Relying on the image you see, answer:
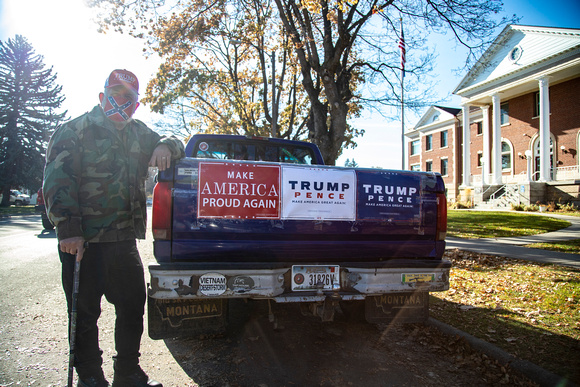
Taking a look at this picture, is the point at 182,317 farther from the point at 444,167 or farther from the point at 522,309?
the point at 444,167

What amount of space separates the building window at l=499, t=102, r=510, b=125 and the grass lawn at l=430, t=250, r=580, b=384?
28.1m

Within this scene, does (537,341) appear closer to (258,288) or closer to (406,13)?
(258,288)

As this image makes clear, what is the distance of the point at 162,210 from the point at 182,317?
3.03ft

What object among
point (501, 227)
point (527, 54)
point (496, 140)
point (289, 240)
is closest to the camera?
point (289, 240)

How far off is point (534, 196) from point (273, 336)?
26293 mm

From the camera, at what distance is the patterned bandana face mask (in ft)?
8.75

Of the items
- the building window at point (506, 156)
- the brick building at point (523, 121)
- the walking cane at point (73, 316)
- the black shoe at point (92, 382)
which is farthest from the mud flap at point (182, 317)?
the building window at point (506, 156)

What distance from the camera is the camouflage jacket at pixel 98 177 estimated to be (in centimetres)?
242

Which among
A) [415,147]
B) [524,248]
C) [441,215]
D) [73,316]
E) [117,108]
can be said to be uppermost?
[415,147]

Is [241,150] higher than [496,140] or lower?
lower

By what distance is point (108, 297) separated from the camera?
2650 mm

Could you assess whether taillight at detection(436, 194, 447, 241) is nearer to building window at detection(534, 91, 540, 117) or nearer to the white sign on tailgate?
the white sign on tailgate

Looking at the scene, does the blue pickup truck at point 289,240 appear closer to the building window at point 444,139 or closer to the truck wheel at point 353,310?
the truck wheel at point 353,310

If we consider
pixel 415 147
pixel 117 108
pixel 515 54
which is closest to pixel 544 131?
pixel 515 54
